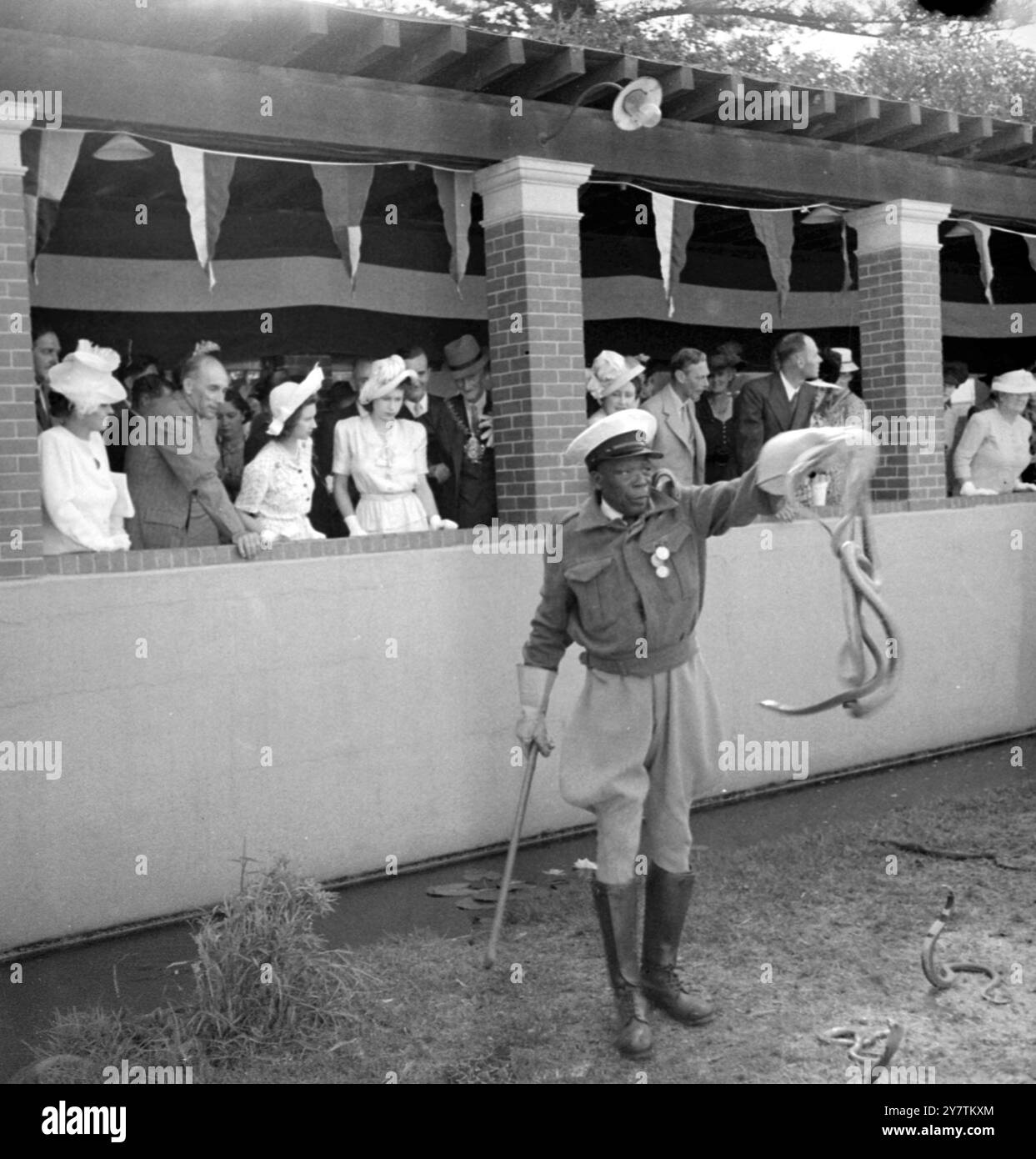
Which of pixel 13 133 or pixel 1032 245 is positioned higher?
pixel 1032 245

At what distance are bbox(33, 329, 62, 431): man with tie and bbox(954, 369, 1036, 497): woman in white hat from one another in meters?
6.01

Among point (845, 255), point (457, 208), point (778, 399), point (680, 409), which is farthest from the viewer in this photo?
point (845, 255)

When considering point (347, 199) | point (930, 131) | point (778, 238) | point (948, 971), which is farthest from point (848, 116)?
point (948, 971)

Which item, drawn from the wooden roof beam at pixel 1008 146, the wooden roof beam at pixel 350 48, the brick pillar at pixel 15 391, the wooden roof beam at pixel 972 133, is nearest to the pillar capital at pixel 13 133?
the brick pillar at pixel 15 391

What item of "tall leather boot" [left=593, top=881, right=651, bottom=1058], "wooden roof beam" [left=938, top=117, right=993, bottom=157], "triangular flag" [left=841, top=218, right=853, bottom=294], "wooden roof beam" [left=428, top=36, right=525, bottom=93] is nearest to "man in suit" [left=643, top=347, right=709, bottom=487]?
"triangular flag" [left=841, top=218, right=853, bottom=294]

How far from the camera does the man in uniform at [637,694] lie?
14.6 ft

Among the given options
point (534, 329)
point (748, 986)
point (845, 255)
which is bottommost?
point (748, 986)

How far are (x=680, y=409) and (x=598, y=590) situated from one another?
3.90 metres

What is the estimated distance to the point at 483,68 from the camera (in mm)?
6820

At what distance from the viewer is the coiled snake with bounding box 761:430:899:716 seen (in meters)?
4.02

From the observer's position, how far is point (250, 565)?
6305 mm

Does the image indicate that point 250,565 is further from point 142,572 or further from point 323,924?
point 323,924

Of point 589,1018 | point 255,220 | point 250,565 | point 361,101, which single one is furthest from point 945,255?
point 589,1018

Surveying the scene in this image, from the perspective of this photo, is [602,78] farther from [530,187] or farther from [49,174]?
[49,174]
